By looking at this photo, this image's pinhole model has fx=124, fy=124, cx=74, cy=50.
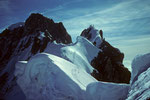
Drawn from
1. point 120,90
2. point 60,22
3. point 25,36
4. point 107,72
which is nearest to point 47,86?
point 120,90

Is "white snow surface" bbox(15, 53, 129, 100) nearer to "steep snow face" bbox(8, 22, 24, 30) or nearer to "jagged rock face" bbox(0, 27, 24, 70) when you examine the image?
"jagged rock face" bbox(0, 27, 24, 70)

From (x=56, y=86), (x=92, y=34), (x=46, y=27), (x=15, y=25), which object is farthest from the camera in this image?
(x=15, y=25)

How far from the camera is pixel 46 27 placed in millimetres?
52000

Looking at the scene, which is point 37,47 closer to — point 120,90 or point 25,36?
point 25,36

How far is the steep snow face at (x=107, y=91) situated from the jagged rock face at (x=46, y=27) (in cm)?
4375

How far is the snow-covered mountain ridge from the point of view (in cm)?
805

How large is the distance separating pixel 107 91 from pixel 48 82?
419 centimetres

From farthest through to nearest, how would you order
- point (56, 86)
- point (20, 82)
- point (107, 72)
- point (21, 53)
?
point (21, 53) → point (107, 72) → point (20, 82) → point (56, 86)

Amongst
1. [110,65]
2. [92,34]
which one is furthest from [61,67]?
[92,34]

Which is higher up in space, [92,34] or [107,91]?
[92,34]

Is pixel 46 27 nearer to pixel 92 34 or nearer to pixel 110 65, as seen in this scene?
pixel 92 34

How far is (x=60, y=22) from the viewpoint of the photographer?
58.9 meters

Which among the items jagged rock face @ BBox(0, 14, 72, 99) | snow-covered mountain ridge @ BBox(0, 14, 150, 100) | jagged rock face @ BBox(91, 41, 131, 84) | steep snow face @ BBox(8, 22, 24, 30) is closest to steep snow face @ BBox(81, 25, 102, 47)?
snow-covered mountain ridge @ BBox(0, 14, 150, 100)

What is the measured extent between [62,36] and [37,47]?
1732 cm
